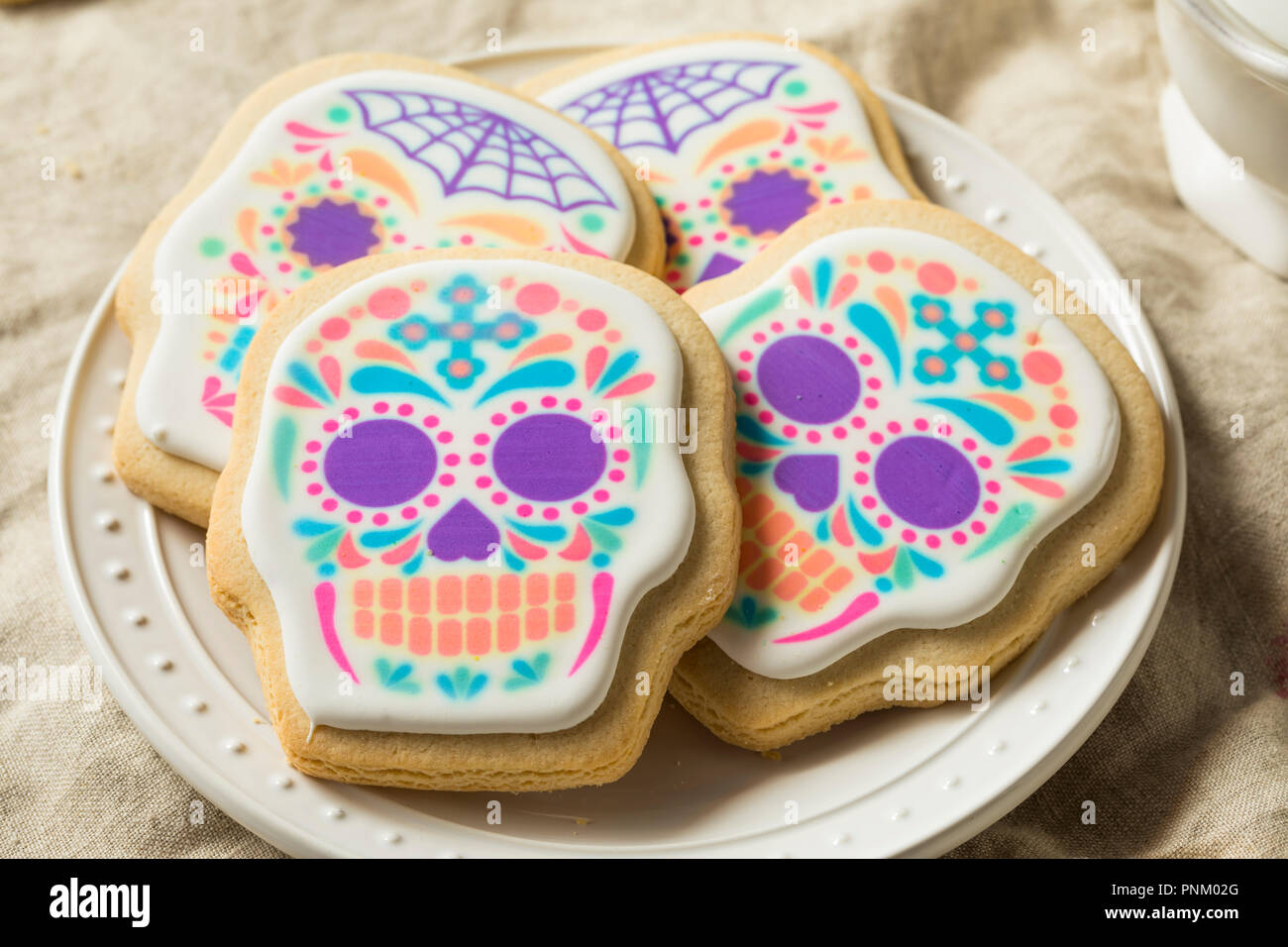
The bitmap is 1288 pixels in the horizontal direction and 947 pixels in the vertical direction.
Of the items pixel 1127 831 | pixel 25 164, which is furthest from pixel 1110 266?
pixel 25 164

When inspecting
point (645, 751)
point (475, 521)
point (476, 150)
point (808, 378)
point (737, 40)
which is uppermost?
point (737, 40)

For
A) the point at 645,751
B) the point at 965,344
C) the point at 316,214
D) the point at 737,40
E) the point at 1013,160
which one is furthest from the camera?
the point at 1013,160

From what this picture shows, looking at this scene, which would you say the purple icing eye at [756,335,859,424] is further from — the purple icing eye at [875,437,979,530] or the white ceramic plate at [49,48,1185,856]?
the white ceramic plate at [49,48,1185,856]

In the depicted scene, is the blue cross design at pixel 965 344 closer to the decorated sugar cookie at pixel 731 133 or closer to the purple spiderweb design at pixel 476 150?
the decorated sugar cookie at pixel 731 133

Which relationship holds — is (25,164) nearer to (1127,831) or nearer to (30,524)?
(30,524)

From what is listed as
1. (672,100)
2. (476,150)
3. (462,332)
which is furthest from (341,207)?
(672,100)

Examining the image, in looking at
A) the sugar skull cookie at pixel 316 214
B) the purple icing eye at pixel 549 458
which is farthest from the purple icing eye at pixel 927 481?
the sugar skull cookie at pixel 316 214

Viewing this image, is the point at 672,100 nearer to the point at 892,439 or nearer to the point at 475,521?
the point at 892,439
